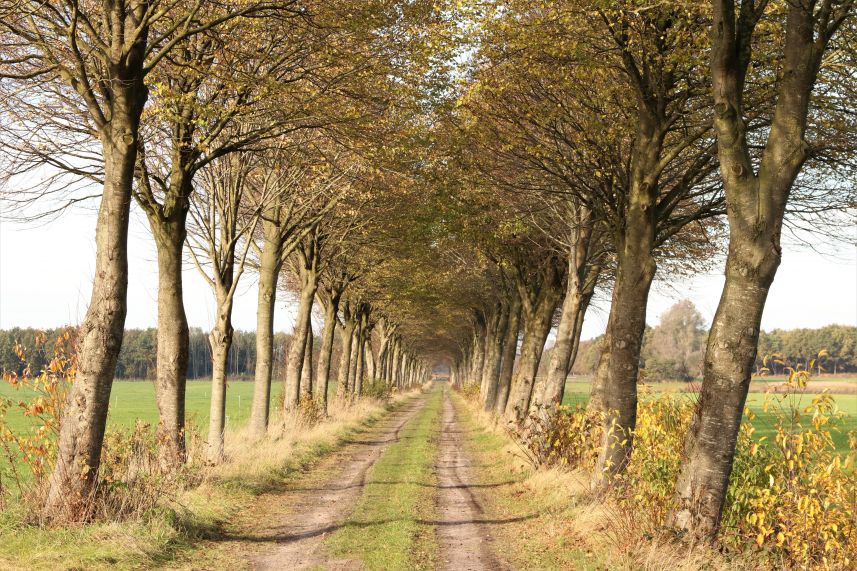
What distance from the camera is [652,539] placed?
8.12 metres

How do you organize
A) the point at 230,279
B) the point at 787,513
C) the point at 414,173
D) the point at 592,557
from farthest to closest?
1. the point at 414,173
2. the point at 230,279
3. the point at 592,557
4. the point at 787,513

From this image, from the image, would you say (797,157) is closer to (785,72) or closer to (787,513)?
(785,72)

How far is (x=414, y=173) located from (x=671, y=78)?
8369mm

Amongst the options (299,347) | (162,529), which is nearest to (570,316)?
(299,347)

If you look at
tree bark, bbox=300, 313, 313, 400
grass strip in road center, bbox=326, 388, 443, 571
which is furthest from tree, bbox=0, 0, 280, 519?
tree bark, bbox=300, 313, 313, 400

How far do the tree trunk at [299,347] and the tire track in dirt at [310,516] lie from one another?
5.53 m

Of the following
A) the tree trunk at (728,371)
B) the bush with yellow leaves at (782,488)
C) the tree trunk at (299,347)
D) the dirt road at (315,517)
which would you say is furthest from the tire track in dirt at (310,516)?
the tree trunk at (299,347)

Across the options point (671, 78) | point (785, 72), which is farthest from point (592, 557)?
point (671, 78)

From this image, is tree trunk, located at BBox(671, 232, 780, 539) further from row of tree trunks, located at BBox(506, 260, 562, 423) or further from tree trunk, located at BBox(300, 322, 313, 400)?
tree trunk, located at BBox(300, 322, 313, 400)

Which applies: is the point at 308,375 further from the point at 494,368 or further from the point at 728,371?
the point at 728,371

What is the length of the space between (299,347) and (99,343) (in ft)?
49.8

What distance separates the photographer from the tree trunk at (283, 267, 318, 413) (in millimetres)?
23902

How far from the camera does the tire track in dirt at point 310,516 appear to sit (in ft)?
28.1

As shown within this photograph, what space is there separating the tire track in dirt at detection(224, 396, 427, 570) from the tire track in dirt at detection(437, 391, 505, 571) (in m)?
1.41
